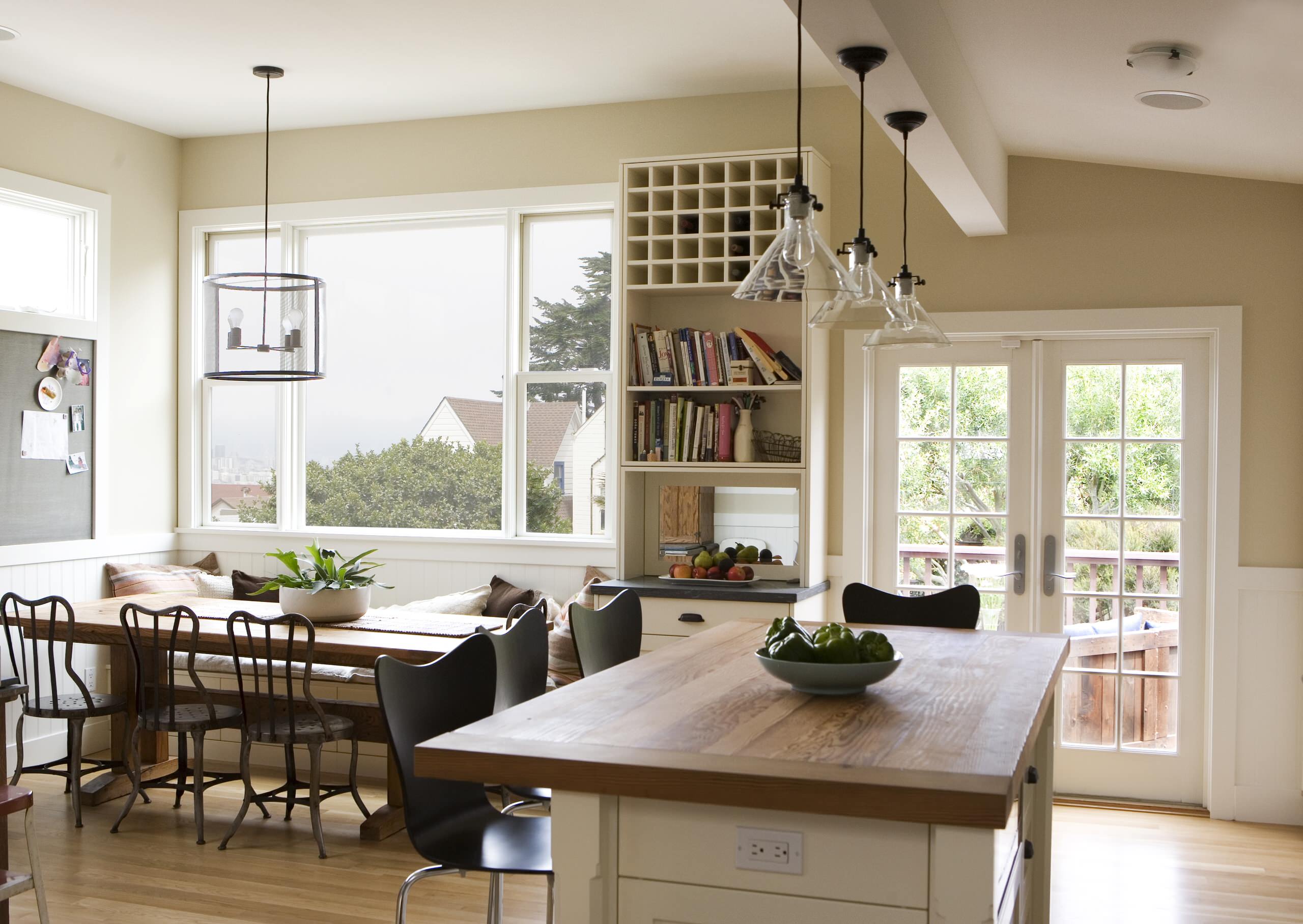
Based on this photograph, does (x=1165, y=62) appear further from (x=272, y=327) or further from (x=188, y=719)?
(x=188, y=719)

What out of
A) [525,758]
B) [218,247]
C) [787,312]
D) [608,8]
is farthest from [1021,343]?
[218,247]

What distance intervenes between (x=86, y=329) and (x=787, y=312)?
3308 millimetres

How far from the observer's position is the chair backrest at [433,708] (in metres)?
2.45

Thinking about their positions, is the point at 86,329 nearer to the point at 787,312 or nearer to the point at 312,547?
the point at 312,547

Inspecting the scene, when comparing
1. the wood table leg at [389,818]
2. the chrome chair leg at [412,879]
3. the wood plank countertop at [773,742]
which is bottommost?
the wood table leg at [389,818]

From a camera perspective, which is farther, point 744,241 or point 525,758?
point 744,241

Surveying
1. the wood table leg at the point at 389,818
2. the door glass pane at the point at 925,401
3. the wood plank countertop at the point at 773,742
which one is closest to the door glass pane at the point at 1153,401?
the door glass pane at the point at 925,401

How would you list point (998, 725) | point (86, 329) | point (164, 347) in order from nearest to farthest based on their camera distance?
point (998, 725) → point (86, 329) → point (164, 347)

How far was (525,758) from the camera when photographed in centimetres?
196

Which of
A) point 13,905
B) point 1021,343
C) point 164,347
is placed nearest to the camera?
point 13,905

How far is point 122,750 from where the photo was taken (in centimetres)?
507

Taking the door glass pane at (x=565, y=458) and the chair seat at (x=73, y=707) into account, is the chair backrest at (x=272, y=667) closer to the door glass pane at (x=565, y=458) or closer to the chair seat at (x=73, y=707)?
the chair seat at (x=73, y=707)

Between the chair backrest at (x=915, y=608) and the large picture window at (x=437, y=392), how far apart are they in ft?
6.04

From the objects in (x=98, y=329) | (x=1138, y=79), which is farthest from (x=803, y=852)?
(x=98, y=329)
